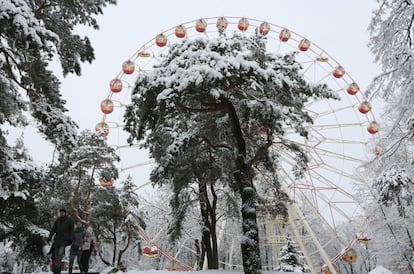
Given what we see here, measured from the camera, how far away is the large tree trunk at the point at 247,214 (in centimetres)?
780

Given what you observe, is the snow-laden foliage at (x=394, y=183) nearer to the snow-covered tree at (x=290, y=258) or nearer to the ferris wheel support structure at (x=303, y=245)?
the ferris wheel support structure at (x=303, y=245)

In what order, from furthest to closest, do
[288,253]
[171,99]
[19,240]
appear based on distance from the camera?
[288,253], [19,240], [171,99]

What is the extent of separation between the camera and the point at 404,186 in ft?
28.9

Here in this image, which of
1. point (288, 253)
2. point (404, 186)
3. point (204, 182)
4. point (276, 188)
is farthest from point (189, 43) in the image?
point (288, 253)

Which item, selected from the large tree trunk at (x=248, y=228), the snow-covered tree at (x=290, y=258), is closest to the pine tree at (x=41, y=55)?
the large tree trunk at (x=248, y=228)

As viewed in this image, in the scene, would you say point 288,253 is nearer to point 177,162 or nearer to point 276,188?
point 276,188

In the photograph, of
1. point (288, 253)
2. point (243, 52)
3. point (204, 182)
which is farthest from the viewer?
point (288, 253)

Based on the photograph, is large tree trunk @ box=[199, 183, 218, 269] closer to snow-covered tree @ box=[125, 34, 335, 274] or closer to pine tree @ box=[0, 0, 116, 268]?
snow-covered tree @ box=[125, 34, 335, 274]

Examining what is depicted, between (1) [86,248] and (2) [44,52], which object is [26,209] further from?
(2) [44,52]

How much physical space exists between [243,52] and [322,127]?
1014 centimetres

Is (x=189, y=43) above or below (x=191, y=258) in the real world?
above

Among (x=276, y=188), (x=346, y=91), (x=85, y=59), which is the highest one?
(x=346, y=91)

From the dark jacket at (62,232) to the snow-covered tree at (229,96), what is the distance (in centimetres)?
280

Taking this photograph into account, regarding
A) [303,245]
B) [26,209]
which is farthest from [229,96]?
[303,245]
